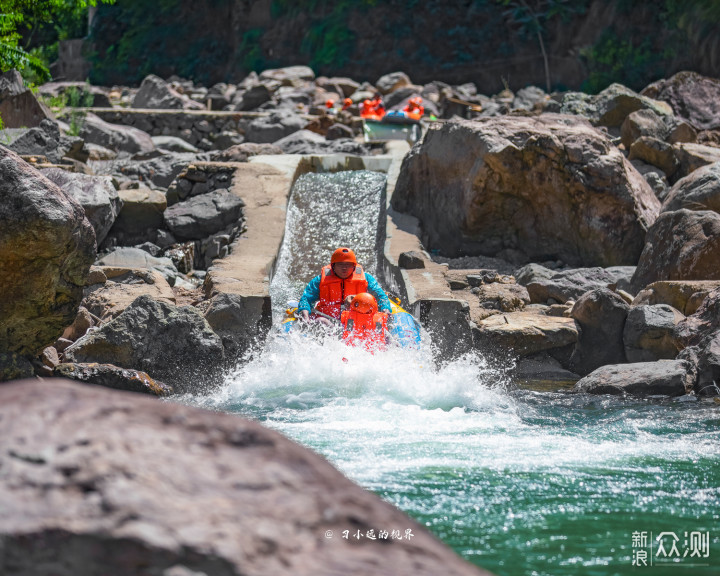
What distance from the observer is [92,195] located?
10.2 metres

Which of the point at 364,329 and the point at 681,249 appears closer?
the point at 364,329

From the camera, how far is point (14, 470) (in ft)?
6.10

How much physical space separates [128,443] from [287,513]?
401 millimetres

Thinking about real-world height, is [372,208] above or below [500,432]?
above

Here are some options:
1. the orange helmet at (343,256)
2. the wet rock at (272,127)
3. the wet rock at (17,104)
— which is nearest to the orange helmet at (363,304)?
the orange helmet at (343,256)

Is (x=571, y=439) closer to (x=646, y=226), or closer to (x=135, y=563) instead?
(x=135, y=563)

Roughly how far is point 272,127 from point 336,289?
11.1 meters

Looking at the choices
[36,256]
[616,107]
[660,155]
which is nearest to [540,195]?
[660,155]

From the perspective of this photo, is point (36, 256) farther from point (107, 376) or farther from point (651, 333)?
point (651, 333)

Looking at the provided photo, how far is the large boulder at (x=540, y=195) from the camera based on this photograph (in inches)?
413

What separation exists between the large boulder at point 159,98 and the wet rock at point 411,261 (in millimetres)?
14650

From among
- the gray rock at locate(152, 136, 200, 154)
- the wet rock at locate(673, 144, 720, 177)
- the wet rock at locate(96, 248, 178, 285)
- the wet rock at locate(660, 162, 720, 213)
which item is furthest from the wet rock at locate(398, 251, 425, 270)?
the gray rock at locate(152, 136, 200, 154)

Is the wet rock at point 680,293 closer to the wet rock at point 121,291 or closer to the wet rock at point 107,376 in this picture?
the wet rock at point 121,291

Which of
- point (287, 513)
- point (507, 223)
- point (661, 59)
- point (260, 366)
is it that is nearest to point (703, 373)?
point (260, 366)
